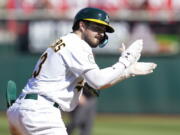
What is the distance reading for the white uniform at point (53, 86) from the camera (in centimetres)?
571

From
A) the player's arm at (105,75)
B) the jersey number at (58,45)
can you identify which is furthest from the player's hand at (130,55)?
the jersey number at (58,45)

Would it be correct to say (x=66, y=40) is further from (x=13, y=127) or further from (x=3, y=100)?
(x=3, y=100)

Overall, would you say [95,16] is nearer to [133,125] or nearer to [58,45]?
[58,45]

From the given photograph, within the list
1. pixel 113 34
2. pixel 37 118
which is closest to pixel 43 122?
pixel 37 118

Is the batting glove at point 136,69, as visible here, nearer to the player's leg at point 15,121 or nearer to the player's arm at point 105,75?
the player's arm at point 105,75

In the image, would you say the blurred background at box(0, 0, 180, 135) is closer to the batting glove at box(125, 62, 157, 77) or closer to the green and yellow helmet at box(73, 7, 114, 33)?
the batting glove at box(125, 62, 157, 77)

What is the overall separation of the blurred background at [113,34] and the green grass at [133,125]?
41cm

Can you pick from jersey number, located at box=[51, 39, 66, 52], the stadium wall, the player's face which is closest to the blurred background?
the stadium wall

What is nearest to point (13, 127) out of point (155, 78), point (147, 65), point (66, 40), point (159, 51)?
point (66, 40)

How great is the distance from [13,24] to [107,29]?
14799 mm

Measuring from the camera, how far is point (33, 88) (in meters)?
5.87

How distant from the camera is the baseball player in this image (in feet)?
18.7

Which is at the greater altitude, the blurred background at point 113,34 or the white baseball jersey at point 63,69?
the white baseball jersey at point 63,69

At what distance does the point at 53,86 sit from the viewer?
5793 mm
